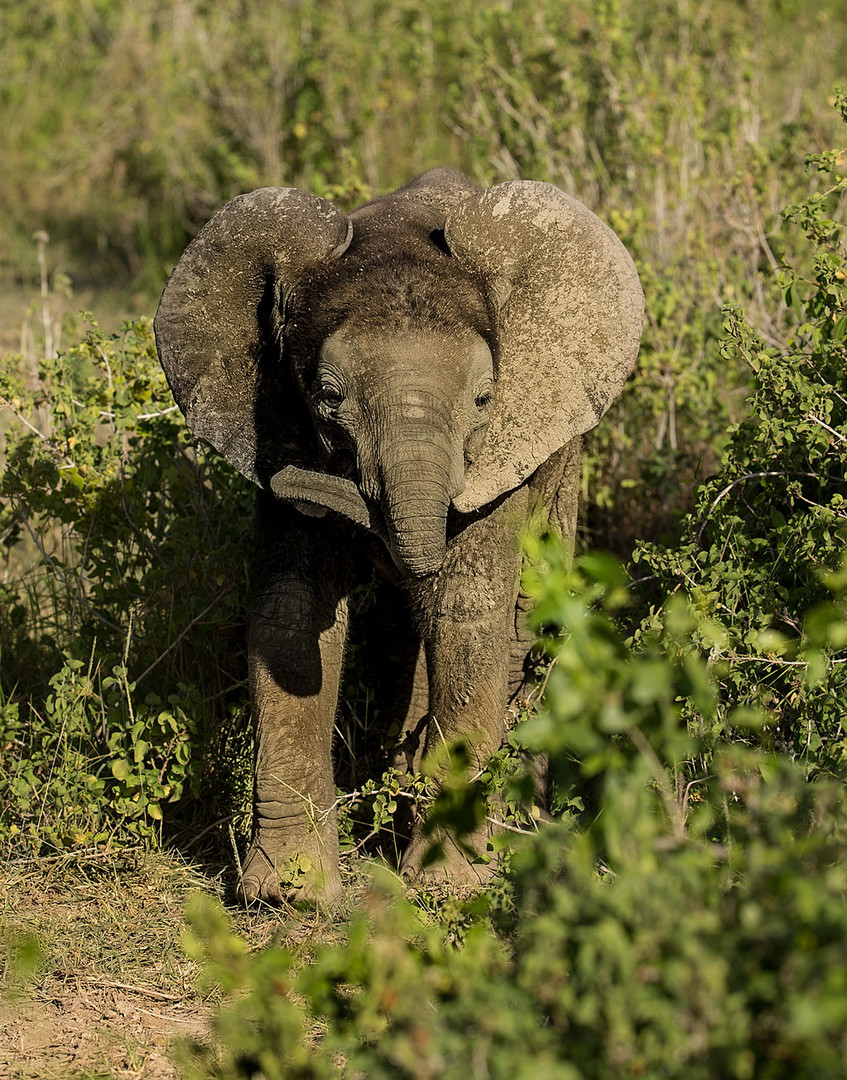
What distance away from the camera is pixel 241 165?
36.8 ft

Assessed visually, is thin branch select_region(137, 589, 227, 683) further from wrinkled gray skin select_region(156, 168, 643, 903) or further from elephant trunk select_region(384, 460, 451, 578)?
elephant trunk select_region(384, 460, 451, 578)

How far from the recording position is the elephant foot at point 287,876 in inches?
187

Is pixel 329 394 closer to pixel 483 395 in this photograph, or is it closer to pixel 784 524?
pixel 483 395

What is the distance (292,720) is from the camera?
485cm

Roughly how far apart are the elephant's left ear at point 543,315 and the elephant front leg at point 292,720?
2.03ft

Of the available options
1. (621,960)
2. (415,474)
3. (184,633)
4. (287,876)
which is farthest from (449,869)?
(621,960)

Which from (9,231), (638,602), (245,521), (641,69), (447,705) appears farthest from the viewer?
(9,231)

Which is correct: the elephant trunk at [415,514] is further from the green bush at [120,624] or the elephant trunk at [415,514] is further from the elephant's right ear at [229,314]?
the green bush at [120,624]

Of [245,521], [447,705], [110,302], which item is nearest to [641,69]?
[110,302]

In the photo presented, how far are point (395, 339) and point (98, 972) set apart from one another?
2031 mm

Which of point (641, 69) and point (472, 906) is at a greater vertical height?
point (641, 69)

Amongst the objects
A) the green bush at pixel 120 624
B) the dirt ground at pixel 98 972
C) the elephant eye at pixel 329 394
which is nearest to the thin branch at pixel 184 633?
the green bush at pixel 120 624

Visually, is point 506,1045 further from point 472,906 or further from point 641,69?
point 641,69

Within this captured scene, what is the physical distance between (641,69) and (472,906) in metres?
7.15
